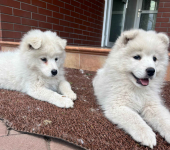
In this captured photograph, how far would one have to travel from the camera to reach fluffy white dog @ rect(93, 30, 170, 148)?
1.51 metres

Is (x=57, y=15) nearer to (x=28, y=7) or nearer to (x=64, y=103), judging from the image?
(x=28, y=7)

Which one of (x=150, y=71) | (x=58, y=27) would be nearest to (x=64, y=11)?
(x=58, y=27)

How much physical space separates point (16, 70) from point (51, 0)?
3184 mm

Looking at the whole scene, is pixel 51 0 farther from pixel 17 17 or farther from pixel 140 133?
pixel 140 133

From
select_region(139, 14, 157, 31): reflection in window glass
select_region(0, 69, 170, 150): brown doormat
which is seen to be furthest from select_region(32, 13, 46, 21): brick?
select_region(139, 14, 157, 31): reflection in window glass

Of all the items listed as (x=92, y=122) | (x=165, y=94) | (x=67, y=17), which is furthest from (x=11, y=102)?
(x=67, y=17)

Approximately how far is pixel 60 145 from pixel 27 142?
0.29 meters

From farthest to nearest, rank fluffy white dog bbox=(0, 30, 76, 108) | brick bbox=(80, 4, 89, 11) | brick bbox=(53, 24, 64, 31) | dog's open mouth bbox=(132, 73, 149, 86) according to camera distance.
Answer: brick bbox=(80, 4, 89, 11), brick bbox=(53, 24, 64, 31), fluffy white dog bbox=(0, 30, 76, 108), dog's open mouth bbox=(132, 73, 149, 86)

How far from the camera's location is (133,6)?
6.08 meters

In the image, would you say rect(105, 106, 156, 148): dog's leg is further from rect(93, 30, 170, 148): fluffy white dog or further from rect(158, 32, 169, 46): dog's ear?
rect(158, 32, 169, 46): dog's ear

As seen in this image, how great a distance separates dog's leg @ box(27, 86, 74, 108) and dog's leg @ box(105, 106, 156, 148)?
0.51 metres

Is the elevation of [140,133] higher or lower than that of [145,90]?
lower

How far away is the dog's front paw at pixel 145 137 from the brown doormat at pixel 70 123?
2.0 inches

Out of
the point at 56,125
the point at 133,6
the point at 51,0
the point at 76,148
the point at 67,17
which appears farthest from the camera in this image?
the point at 133,6
